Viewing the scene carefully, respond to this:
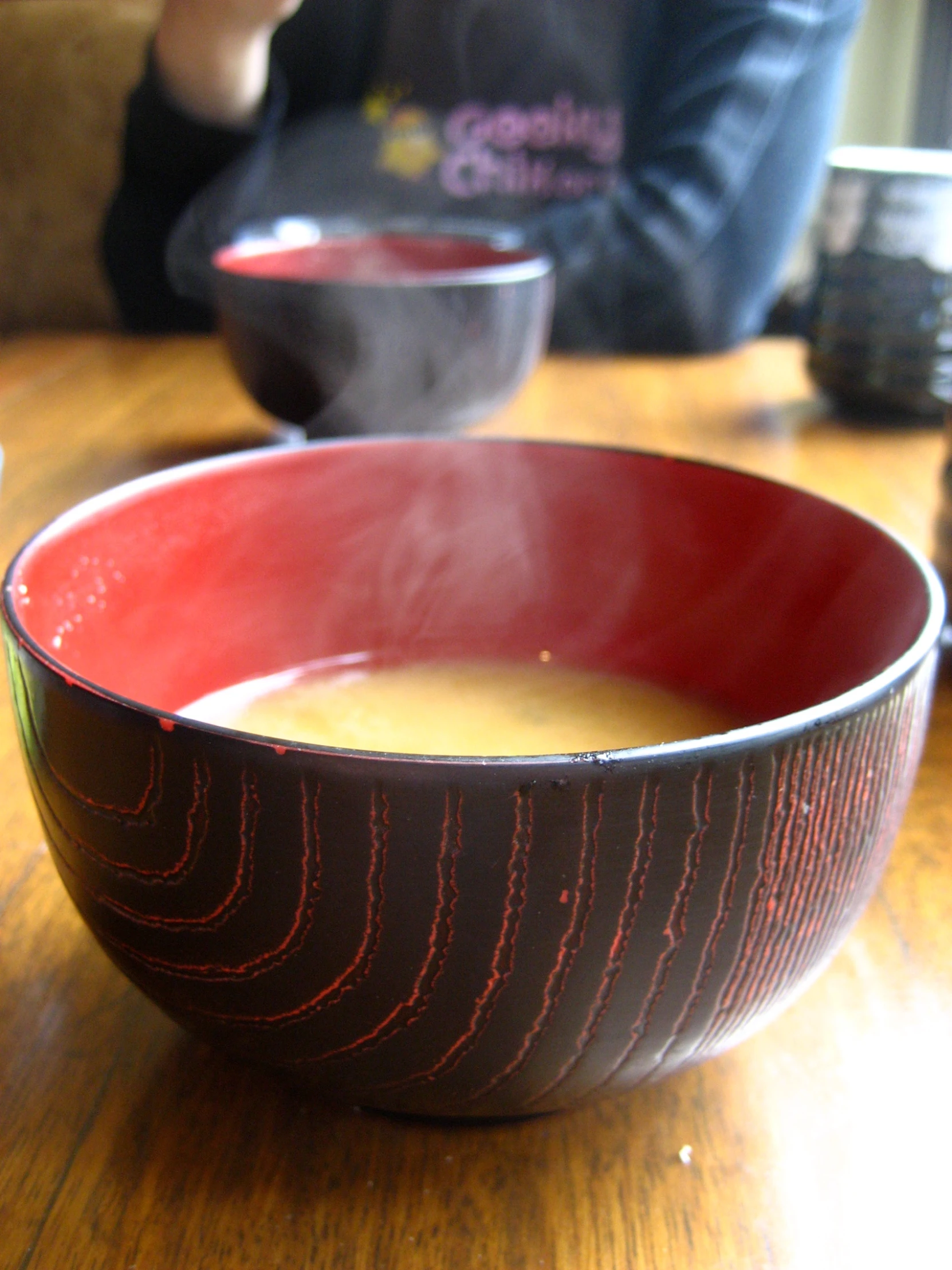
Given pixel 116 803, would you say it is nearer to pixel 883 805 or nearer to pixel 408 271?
pixel 883 805

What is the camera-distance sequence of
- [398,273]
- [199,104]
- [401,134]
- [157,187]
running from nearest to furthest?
[398,273], [199,104], [157,187], [401,134]

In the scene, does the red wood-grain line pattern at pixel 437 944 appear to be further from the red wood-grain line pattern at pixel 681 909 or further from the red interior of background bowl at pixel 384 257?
the red interior of background bowl at pixel 384 257

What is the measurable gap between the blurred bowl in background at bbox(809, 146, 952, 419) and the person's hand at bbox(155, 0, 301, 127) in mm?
462

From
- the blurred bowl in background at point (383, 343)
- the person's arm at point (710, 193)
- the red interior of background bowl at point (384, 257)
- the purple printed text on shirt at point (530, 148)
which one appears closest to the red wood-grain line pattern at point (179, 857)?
the blurred bowl in background at point (383, 343)

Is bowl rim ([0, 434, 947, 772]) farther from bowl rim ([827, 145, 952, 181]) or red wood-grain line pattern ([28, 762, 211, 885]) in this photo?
bowl rim ([827, 145, 952, 181])

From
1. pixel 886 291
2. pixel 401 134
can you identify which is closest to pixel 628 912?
pixel 886 291

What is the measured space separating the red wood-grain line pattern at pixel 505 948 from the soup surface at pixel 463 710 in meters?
0.17

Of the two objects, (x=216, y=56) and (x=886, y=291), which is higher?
(x=216, y=56)

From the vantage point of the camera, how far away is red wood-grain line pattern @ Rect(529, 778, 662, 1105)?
0.23m

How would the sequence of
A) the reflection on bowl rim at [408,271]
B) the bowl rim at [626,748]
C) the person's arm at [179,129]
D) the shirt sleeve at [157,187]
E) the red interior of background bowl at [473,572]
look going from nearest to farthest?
the bowl rim at [626,748] → the red interior of background bowl at [473,572] → the reflection on bowl rim at [408,271] → the person's arm at [179,129] → the shirt sleeve at [157,187]

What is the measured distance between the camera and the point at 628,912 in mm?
236

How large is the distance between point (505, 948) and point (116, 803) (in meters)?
0.09

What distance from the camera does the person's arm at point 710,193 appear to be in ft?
4.14

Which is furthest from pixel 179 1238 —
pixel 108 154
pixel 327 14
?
pixel 108 154
